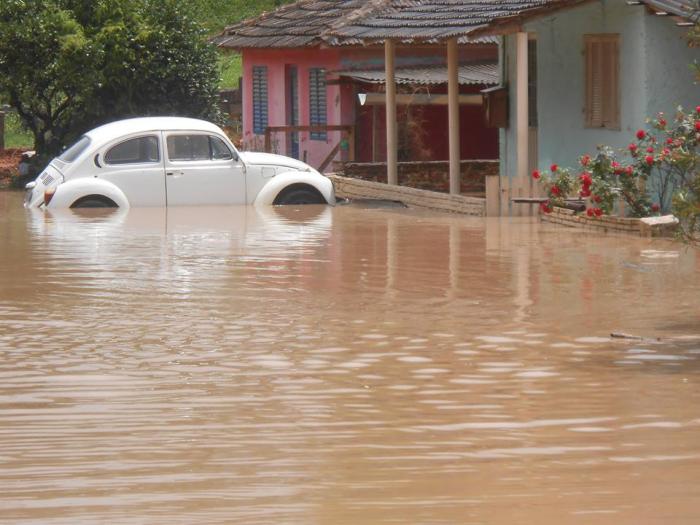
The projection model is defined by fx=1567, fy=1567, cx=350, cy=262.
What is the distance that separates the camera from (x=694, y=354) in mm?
9422

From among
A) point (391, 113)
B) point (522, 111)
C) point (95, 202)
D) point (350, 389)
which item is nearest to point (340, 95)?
point (391, 113)

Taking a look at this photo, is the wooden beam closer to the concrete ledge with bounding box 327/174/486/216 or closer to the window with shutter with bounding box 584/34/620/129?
the concrete ledge with bounding box 327/174/486/216

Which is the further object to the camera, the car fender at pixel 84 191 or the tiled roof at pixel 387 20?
the car fender at pixel 84 191

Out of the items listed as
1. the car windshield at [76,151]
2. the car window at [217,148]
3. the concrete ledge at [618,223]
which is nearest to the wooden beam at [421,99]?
the car window at [217,148]

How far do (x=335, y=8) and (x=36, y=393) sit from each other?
76.2 feet

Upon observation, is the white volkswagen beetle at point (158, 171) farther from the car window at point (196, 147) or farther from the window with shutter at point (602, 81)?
the window with shutter at point (602, 81)

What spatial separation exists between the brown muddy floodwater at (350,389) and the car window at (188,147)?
231 inches

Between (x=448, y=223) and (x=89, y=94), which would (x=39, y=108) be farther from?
(x=448, y=223)

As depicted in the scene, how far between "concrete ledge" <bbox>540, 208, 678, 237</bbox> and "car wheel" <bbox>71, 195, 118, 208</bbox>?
5818 millimetres

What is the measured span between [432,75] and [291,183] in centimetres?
770

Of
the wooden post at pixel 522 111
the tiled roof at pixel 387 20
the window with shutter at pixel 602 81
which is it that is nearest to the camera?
the tiled roof at pixel 387 20

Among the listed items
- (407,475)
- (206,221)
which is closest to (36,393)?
(407,475)

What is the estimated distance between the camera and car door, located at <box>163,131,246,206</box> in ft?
69.8

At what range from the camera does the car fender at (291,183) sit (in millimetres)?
21672
